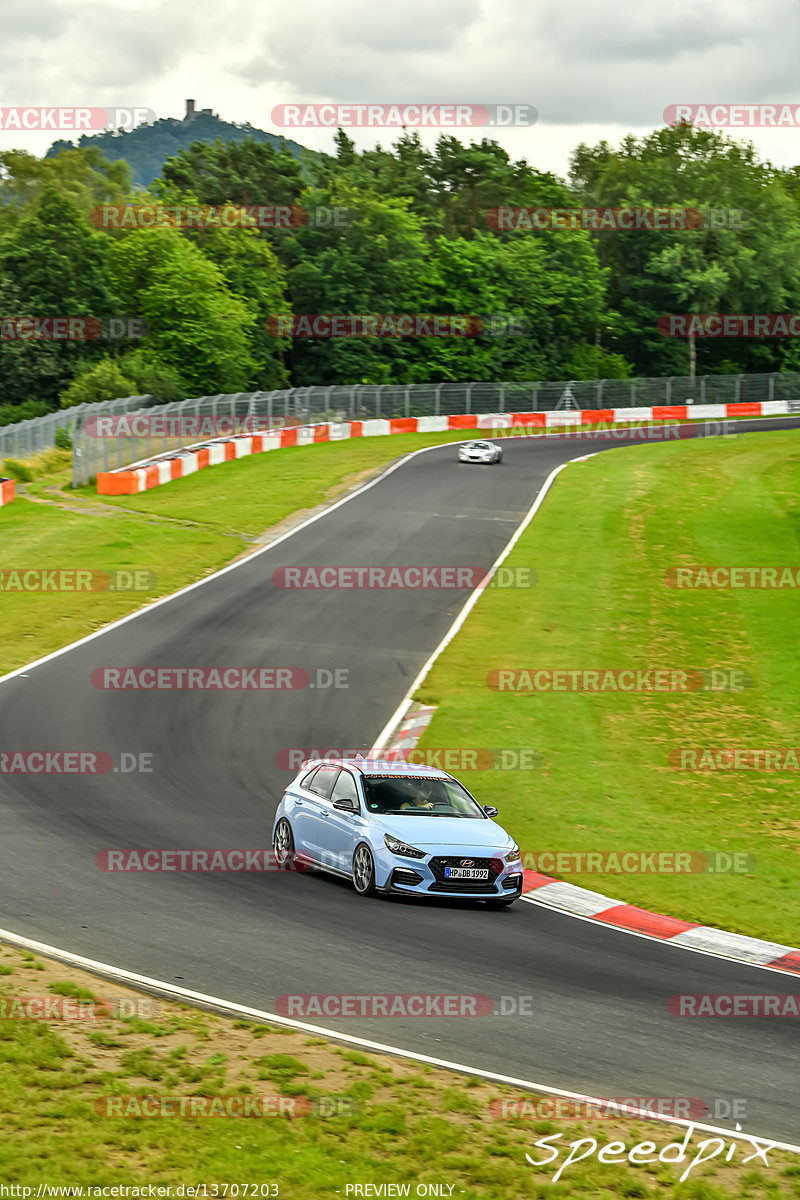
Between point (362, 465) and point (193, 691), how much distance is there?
31.7m

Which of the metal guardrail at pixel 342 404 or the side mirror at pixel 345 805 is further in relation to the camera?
the metal guardrail at pixel 342 404

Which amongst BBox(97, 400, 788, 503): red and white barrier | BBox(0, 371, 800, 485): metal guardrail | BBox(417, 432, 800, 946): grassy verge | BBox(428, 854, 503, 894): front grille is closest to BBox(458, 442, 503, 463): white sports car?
BBox(417, 432, 800, 946): grassy verge

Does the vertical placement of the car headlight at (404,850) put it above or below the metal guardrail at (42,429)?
→ below

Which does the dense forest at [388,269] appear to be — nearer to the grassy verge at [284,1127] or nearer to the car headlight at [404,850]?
the car headlight at [404,850]

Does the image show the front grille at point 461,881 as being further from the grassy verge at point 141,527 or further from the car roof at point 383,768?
the grassy verge at point 141,527

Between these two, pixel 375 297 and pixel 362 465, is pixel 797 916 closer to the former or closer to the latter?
pixel 362 465

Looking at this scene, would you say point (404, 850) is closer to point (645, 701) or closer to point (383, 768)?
point (383, 768)

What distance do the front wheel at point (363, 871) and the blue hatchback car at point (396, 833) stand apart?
1cm

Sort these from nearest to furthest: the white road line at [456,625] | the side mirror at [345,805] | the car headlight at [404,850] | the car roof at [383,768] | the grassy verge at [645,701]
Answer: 1. the car headlight at [404,850]
2. the side mirror at [345,805]
3. the car roof at [383,768]
4. the grassy verge at [645,701]
5. the white road line at [456,625]

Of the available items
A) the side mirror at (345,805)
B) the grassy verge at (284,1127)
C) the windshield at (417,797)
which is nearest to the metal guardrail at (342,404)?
the windshield at (417,797)

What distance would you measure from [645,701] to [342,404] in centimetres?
4775

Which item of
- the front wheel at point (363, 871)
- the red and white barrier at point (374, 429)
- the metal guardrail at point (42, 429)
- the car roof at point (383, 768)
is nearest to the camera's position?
the front wheel at point (363, 871)

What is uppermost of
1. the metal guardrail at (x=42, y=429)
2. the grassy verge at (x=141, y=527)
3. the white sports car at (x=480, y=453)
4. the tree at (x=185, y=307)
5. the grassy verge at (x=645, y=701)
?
the tree at (x=185, y=307)

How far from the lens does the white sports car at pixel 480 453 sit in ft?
180
